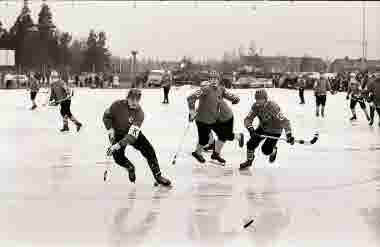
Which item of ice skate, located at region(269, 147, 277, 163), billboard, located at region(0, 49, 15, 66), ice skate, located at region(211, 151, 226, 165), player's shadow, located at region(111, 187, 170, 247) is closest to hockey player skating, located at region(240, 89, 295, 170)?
ice skate, located at region(269, 147, 277, 163)

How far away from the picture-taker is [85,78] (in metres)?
58.7

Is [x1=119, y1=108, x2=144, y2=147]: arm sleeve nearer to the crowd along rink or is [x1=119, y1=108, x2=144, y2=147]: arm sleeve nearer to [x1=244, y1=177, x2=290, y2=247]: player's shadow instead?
the crowd along rink

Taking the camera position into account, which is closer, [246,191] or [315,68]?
[246,191]

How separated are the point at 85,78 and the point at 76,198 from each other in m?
52.0

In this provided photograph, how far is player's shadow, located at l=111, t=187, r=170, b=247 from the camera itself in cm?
548

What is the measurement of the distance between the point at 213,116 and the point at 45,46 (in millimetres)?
71877

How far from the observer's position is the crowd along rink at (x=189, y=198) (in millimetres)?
5660

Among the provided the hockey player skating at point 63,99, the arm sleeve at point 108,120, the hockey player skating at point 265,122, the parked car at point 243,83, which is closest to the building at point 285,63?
the parked car at point 243,83

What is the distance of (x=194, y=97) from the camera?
1004cm

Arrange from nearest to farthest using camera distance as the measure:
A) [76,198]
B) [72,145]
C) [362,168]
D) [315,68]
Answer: [76,198]
[362,168]
[72,145]
[315,68]

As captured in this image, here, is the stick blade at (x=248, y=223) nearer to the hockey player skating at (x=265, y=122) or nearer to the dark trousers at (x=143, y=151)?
the dark trousers at (x=143, y=151)

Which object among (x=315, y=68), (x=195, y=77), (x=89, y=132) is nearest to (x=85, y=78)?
(x=195, y=77)

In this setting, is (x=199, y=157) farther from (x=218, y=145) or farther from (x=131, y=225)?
(x=131, y=225)

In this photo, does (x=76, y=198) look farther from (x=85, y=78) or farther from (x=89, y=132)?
(x=85, y=78)
